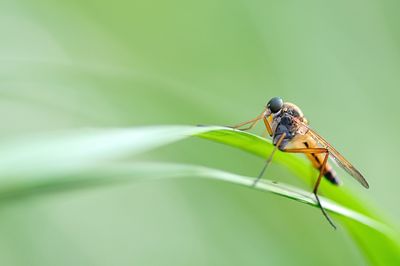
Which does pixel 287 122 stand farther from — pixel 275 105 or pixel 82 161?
pixel 82 161

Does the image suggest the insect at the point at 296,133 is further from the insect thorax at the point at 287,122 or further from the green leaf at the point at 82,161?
the green leaf at the point at 82,161

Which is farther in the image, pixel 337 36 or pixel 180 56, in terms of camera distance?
pixel 180 56

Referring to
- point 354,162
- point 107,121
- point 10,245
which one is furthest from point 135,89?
point 354,162

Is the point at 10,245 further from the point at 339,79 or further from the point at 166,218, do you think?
the point at 339,79

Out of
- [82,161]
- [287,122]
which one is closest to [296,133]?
[287,122]

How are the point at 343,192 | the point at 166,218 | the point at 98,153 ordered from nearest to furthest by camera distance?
1. the point at 98,153
2. the point at 343,192
3. the point at 166,218

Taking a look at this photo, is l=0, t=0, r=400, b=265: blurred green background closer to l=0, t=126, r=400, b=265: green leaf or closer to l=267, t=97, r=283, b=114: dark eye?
l=267, t=97, r=283, b=114: dark eye

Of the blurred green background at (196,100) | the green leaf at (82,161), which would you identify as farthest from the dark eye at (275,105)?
the green leaf at (82,161)

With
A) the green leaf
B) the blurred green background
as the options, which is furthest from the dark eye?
the green leaf

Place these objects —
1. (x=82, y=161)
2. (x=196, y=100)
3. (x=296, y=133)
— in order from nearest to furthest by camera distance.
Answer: (x=82, y=161) < (x=196, y=100) < (x=296, y=133)
